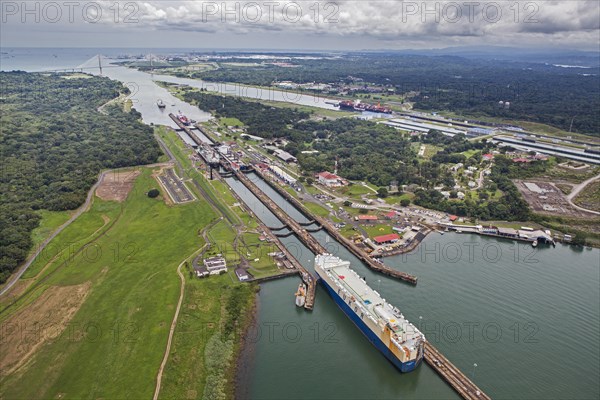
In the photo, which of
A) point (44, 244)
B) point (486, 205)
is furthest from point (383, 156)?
point (44, 244)

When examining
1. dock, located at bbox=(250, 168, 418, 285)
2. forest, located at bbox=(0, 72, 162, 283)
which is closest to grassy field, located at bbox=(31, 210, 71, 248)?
forest, located at bbox=(0, 72, 162, 283)

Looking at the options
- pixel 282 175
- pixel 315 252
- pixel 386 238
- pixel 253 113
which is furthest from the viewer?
pixel 253 113

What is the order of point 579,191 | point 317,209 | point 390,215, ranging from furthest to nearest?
point 579,191
point 317,209
point 390,215

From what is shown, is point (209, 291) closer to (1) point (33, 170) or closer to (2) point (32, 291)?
(2) point (32, 291)

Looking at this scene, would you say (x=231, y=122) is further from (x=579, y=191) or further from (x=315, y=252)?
(x=579, y=191)

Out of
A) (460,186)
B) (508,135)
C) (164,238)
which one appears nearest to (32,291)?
(164,238)

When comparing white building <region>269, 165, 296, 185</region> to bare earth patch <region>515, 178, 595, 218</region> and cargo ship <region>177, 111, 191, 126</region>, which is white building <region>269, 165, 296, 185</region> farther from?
cargo ship <region>177, 111, 191, 126</region>

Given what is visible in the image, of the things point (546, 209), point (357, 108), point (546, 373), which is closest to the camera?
point (546, 373)
